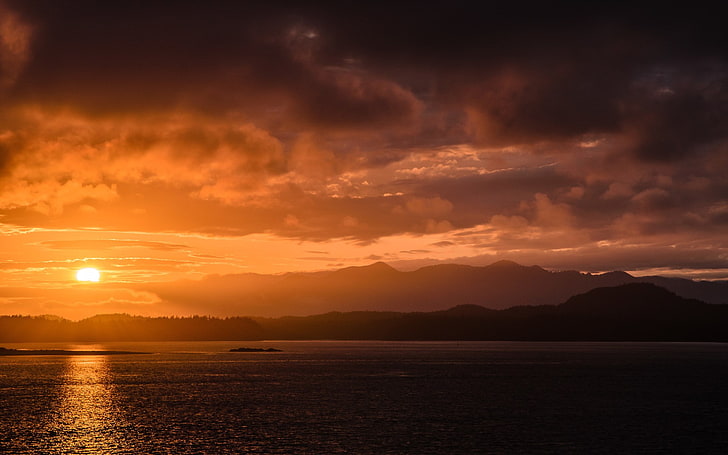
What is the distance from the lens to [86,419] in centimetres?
9775

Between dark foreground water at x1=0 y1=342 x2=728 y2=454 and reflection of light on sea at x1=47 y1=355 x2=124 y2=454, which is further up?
reflection of light on sea at x1=47 y1=355 x2=124 y2=454

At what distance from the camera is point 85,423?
306 feet

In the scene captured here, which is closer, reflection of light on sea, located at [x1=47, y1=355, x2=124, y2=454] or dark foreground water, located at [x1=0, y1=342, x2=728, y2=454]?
dark foreground water, located at [x1=0, y1=342, x2=728, y2=454]

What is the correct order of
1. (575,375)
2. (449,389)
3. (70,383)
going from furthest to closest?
(575,375), (70,383), (449,389)

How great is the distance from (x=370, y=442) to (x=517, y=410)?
39.0 meters

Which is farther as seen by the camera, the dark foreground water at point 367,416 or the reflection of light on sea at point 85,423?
the reflection of light on sea at point 85,423

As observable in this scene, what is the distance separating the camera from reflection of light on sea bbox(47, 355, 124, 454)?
74.2 metres

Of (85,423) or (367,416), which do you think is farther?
(367,416)

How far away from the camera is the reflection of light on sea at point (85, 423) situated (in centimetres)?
7422

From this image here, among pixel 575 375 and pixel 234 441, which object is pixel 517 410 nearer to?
pixel 234 441

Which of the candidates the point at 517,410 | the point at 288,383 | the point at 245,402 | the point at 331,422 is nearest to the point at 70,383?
the point at 288,383

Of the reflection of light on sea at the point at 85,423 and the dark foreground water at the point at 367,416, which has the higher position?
the reflection of light on sea at the point at 85,423

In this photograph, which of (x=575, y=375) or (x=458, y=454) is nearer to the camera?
→ (x=458, y=454)

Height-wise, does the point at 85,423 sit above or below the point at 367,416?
above
